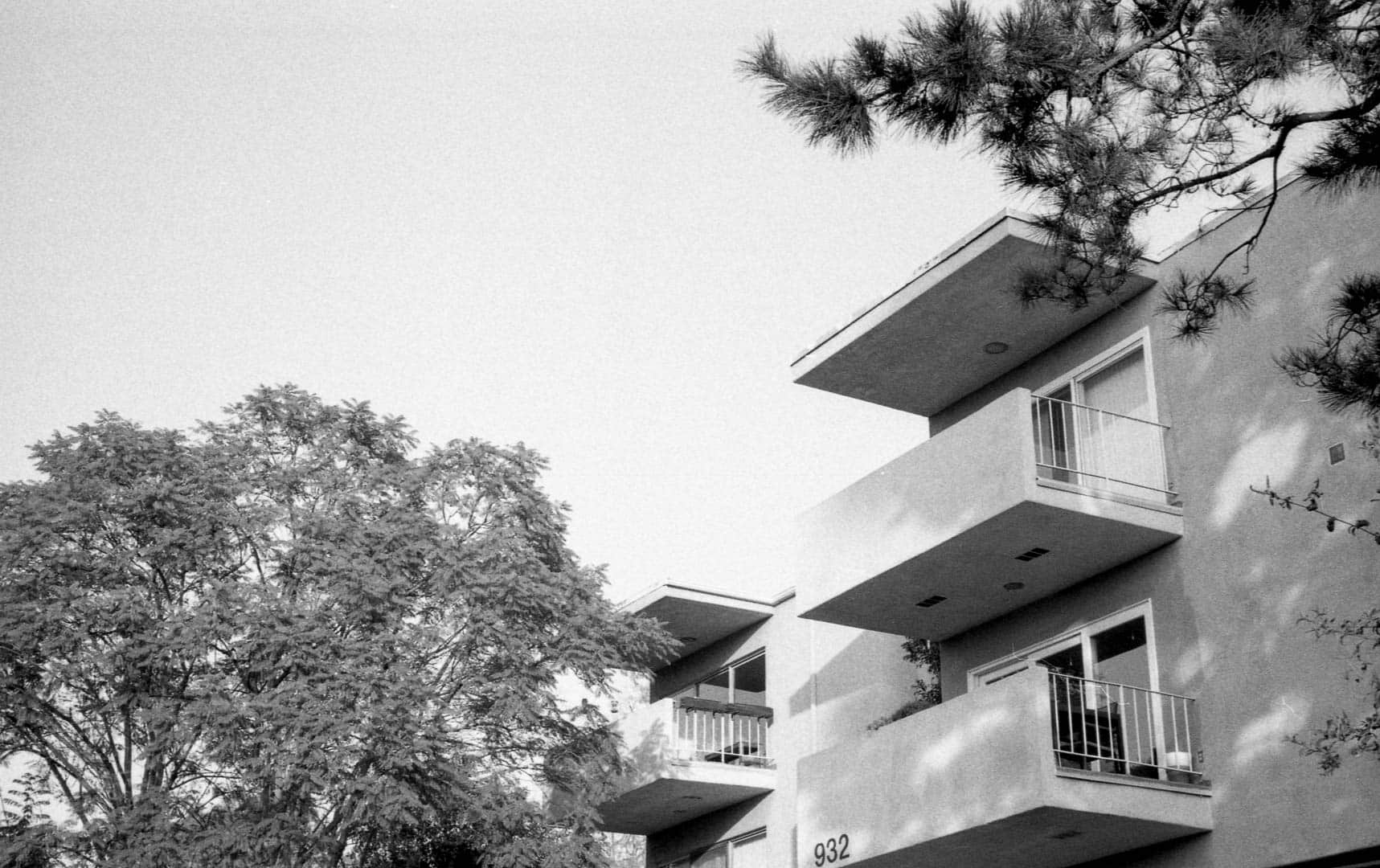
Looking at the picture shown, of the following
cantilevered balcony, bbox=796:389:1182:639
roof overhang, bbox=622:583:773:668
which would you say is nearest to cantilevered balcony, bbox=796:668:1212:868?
cantilevered balcony, bbox=796:389:1182:639

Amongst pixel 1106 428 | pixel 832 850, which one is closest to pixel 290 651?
pixel 832 850

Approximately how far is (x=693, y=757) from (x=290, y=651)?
20.5 ft

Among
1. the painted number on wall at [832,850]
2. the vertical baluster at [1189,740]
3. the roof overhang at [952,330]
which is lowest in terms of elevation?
the painted number on wall at [832,850]

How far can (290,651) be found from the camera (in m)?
19.0

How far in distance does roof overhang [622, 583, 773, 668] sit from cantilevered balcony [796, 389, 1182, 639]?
5.67 m

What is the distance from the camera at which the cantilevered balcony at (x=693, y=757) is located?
69.9ft

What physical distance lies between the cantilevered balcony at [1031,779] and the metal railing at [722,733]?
6.86 metres

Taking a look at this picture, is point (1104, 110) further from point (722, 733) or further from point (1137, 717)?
point (722, 733)

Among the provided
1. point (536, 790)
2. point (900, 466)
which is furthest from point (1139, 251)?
point (536, 790)

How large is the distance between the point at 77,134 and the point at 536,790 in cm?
2341

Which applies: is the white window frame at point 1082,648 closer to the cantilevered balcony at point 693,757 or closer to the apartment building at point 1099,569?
the apartment building at point 1099,569

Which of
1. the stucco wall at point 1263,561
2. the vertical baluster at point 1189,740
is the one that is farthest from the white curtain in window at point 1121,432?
the vertical baluster at point 1189,740

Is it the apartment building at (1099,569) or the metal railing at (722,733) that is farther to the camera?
the metal railing at (722,733)

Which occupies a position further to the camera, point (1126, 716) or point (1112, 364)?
point (1112, 364)
